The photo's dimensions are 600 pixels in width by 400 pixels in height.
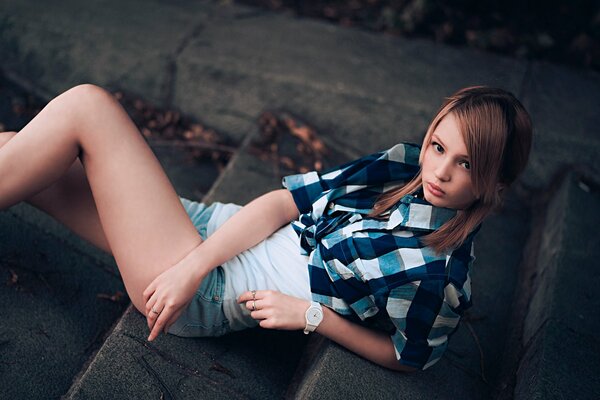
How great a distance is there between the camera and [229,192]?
3.01 meters

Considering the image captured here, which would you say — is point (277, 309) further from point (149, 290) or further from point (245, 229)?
point (149, 290)

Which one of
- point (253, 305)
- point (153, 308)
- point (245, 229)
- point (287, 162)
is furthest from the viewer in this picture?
point (287, 162)

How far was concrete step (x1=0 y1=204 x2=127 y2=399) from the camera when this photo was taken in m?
2.15

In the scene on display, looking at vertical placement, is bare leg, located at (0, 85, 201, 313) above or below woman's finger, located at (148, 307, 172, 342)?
above

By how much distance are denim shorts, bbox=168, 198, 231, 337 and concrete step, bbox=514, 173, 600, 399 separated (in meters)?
1.16

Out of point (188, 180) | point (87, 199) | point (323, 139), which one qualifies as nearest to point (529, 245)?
point (323, 139)

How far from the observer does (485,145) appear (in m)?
1.81

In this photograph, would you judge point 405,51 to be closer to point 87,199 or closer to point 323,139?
point 323,139

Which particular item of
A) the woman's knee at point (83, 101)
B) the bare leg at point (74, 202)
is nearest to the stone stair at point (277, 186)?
the bare leg at point (74, 202)

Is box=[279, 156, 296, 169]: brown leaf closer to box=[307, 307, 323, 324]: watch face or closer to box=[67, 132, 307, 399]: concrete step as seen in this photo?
box=[67, 132, 307, 399]: concrete step

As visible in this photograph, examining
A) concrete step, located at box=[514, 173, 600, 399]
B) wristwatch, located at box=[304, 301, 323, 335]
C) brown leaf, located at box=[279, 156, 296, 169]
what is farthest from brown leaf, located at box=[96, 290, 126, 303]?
concrete step, located at box=[514, 173, 600, 399]

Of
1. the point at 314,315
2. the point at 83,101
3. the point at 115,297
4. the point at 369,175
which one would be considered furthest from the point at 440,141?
the point at 115,297

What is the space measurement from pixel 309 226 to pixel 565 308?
113 centimetres

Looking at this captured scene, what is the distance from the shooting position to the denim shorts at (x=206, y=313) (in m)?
2.12
